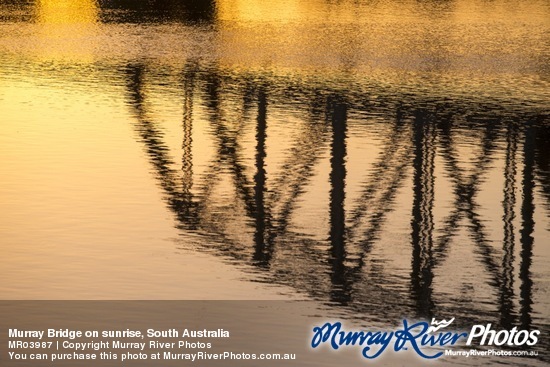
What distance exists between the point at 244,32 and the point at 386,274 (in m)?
21.9

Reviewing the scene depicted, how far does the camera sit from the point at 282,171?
1869 centimetres

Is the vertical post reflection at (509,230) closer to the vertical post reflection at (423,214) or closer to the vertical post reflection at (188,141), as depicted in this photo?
the vertical post reflection at (423,214)

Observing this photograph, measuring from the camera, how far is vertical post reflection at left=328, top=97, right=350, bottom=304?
13320mm

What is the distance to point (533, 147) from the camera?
20047 millimetres

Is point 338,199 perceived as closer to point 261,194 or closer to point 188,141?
point 261,194

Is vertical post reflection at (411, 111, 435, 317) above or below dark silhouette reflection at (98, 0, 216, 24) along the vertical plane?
above

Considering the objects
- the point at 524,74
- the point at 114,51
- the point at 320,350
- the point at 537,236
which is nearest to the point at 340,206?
the point at 537,236

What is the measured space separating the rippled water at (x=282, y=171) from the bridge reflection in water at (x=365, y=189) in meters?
0.04

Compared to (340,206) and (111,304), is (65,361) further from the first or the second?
(340,206)

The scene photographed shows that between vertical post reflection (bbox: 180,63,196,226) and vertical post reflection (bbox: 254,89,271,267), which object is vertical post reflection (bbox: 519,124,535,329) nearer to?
vertical post reflection (bbox: 254,89,271,267)

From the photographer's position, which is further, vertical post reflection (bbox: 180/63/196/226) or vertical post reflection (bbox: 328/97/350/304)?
vertical post reflection (bbox: 180/63/196/226)

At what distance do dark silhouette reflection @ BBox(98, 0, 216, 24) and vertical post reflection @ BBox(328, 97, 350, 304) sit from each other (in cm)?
1520

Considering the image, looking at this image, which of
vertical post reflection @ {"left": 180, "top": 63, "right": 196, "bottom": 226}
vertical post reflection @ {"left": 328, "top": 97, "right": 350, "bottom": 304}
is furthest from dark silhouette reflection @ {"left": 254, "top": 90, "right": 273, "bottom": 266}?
vertical post reflection @ {"left": 180, "top": 63, "right": 196, "bottom": 226}

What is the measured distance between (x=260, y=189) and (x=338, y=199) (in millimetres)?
1123
